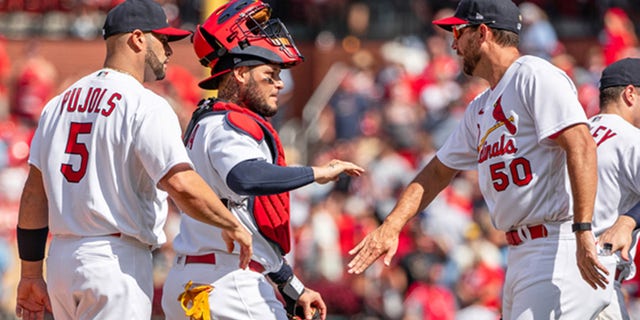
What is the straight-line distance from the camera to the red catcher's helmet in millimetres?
5770

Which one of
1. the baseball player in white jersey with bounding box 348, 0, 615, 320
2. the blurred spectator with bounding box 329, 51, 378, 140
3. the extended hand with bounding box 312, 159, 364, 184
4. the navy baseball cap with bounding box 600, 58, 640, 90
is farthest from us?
the blurred spectator with bounding box 329, 51, 378, 140

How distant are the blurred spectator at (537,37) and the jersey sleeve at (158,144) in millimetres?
10208

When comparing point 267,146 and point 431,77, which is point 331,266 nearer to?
point 431,77

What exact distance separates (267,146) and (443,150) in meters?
1.15

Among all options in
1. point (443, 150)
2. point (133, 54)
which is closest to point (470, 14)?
point (443, 150)

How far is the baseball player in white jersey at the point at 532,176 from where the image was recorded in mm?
5352

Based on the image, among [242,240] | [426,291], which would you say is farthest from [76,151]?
[426,291]

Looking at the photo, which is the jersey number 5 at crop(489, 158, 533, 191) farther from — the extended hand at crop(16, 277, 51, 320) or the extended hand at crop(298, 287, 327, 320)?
the extended hand at crop(16, 277, 51, 320)

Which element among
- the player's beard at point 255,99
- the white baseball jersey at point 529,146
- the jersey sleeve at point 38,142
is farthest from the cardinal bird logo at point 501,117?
the jersey sleeve at point 38,142

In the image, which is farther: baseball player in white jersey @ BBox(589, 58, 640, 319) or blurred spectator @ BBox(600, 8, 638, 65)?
blurred spectator @ BBox(600, 8, 638, 65)

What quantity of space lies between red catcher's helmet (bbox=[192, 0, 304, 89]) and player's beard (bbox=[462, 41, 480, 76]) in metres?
0.84

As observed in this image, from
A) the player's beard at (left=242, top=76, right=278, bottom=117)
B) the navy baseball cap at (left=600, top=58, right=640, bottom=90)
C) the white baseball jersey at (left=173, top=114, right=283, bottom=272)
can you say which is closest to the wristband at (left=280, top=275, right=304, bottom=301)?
the white baseball jersey at (left=173, top=114, right=283, bottom=272)

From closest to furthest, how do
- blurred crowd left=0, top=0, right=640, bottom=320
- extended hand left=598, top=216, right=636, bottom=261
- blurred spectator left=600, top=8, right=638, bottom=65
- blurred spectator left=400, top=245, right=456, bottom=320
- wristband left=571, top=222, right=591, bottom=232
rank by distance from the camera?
wristband left=571, top=222, right=591, bottom=232
extended hand left=598, top=216, right=636, bottom=261
blurred spectator left=400, top=245, right=456, bottom=320
blurred crowd left=0, top=0, right=640, bottom=320
blurred spectator left=600, top=8, right=638, bottom=65

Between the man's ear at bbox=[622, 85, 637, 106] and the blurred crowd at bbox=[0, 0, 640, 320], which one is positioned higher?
the man's ear at bbox=[622, 85, 637, 106]
